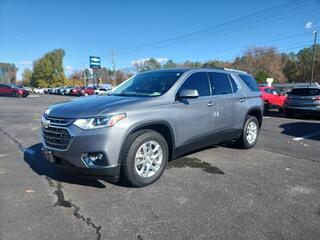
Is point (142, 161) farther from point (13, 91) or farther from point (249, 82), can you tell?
point (13, 91)

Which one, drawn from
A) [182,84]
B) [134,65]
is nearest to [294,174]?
[182,84]

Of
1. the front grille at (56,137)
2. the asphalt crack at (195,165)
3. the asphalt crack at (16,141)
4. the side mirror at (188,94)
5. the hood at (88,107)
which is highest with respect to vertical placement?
the side mirror at (188,94)

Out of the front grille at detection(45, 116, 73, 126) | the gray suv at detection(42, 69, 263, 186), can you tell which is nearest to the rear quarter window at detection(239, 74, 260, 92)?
the gray suv at detection(42, 69, 263, 186)

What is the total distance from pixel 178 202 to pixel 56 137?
1.90 m

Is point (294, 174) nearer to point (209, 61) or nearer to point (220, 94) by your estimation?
point (220, 94)

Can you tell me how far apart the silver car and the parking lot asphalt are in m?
8.01

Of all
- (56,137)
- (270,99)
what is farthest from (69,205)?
(270,99)

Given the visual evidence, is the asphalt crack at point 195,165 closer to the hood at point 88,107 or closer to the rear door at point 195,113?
the rear door at point 195,113

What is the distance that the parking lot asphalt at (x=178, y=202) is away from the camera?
10.5 ft

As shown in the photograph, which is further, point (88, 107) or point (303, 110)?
point (303, 110)

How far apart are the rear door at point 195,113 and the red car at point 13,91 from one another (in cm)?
3752

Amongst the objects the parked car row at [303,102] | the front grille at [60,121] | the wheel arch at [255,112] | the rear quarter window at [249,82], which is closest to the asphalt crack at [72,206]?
the front grille at [60,121]

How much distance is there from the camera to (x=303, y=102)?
13.5 m

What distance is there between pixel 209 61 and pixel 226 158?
94955mm
